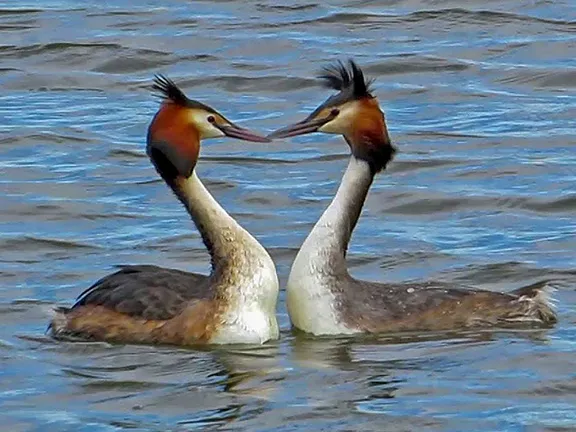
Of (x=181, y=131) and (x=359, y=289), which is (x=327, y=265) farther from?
(x=181, y=131)

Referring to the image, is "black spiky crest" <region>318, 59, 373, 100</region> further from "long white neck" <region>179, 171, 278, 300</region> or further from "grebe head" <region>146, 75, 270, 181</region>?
"long white neck" <region>179, 171, 278, 300</region>

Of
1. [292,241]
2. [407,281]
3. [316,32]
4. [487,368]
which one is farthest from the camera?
[316,32]

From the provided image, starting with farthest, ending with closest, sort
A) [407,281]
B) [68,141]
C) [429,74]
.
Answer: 1. [429,74]
2. [68,141]
3. [407,281]

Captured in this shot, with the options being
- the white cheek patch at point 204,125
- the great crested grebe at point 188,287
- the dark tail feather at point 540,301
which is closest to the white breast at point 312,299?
the great crested grebe at point 188,287

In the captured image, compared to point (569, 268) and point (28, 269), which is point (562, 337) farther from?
point (28, 269)

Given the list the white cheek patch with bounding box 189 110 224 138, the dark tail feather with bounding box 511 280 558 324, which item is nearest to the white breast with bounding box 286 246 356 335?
the white cheek patch with bounding box 189 110 224 138

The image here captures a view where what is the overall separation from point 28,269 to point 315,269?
87.4 inches

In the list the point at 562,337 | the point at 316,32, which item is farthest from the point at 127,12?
the point at 562,337

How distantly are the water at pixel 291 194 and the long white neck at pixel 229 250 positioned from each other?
0.34m

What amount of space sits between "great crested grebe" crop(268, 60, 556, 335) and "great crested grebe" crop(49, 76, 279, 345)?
26 cm

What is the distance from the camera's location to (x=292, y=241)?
13469 millimetres

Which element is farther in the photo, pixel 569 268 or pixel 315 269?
pixel 569 268

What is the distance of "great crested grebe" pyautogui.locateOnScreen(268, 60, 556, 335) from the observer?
1120 cm

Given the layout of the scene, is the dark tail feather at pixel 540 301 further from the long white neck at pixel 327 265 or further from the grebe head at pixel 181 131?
the grebe head at pixel 181 131
